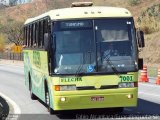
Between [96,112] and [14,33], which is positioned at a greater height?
[14,33]

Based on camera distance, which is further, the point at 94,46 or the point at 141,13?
the point at 141,13

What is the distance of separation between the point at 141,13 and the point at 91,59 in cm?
7494

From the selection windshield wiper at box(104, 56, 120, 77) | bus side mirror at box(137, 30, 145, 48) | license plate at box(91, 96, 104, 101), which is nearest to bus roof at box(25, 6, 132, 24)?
bus side mirror at box(137, 30, 145, 48)

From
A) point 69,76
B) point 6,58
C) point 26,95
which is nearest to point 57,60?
point 69,76

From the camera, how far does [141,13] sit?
292ft

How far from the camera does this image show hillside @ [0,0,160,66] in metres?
50.4

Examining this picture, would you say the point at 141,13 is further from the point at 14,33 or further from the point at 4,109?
the point at 4,109

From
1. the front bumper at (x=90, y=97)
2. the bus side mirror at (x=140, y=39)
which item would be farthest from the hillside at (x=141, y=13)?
the front bumper at (x=90, y=97)

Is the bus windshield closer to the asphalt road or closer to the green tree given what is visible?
the asphalt road

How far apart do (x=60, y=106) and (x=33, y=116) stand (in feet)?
5.29

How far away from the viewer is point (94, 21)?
15625mm

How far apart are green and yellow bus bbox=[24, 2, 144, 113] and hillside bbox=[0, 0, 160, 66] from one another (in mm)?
32007

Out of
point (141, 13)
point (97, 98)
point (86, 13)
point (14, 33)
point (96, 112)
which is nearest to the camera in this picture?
point (97, 98)

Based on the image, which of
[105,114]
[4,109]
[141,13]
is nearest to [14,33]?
[141,13]
